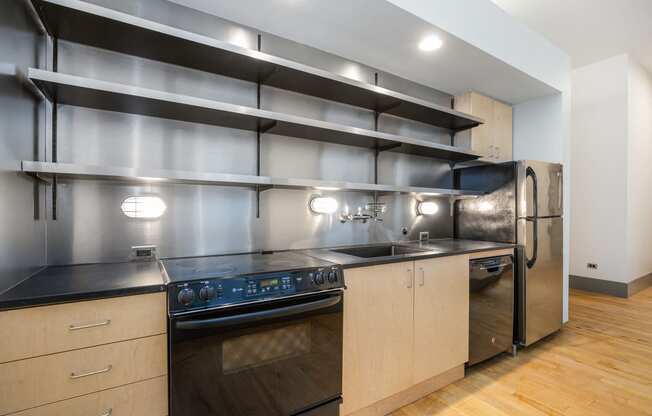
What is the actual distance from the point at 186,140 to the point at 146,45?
0.52m

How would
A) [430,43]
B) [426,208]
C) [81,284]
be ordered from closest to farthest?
[81,284], [430,43], [426,208]

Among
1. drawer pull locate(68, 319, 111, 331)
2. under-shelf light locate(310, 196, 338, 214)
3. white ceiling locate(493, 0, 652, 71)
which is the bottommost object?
drawer pull locate(68, 319, 111, 331)

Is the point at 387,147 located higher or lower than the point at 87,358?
higher

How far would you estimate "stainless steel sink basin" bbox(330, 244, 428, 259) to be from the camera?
2.28 metres

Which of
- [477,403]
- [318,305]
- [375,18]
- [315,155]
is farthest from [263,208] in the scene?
[477,403]

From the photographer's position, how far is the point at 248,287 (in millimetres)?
1363

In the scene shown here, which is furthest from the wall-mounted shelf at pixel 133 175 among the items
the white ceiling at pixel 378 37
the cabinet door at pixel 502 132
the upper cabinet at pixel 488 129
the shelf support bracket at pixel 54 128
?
the cabinet door at pixel 502 132

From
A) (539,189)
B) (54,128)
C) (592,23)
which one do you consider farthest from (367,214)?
(592,23)

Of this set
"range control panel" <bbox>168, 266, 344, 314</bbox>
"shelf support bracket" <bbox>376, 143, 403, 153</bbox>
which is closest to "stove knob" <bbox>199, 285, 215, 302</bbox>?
"range control panel" <bbox>168, 266, 344, 314</bbox>

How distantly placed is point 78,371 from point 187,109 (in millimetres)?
1243

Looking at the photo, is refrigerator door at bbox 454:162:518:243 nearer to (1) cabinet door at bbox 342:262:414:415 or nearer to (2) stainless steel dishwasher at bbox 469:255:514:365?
(2) stainless steel dishwasher at bbox 469:255:514:365

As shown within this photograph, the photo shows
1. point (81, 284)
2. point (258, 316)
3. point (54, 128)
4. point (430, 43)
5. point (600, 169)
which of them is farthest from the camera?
point (600, 169)

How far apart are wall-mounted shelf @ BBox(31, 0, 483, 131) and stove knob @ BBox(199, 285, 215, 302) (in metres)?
1.21

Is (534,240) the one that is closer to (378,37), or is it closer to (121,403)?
(378,37)
